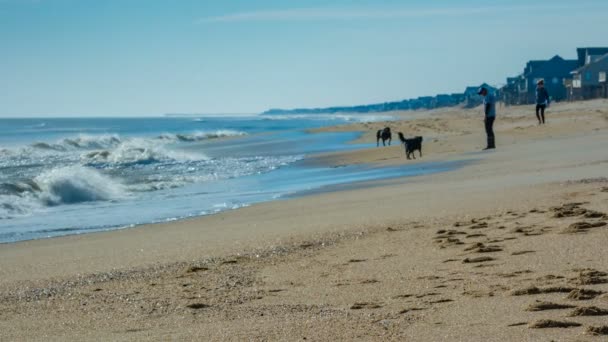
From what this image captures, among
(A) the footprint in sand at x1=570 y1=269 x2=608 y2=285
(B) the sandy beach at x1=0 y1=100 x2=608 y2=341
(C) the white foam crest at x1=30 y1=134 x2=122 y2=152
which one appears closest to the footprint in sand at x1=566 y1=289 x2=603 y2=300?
(B) the sandy beach at x1=0 y1=100 x2=608 y2=341

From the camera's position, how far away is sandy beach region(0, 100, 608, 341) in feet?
16.9

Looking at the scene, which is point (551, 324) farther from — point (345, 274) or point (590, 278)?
point (345, 274)

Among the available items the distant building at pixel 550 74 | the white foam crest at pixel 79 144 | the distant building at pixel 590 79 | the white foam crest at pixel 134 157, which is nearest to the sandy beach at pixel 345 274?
the white foam crest at pixel 134 157

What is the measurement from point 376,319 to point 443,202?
6073 millimetres

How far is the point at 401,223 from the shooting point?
953 cm

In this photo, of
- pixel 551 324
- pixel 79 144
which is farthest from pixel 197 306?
pixel 79 144

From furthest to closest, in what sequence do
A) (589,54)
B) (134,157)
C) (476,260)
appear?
(589,54) → (134,157) → (476,260)

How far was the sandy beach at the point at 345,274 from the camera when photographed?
16.9 feet

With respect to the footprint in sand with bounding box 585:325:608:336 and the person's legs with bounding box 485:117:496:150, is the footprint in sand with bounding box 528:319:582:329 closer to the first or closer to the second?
the footprint in sand with bounding box 585:325:608:336

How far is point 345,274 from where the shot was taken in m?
6.94

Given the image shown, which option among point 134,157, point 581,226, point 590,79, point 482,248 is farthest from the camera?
point 590,79

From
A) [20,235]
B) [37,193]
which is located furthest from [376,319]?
[37,193]

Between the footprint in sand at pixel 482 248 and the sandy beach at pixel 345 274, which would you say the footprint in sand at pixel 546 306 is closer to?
the sandy beach at pixel 345 274

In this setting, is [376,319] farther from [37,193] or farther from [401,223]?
[37,193]
